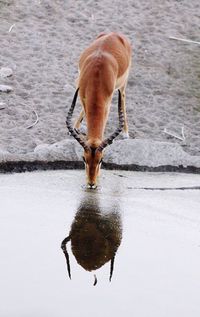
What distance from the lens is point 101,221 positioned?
6.10m

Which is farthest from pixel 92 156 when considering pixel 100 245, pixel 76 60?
pixel 76 60

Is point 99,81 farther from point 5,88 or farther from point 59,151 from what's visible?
point 5,88

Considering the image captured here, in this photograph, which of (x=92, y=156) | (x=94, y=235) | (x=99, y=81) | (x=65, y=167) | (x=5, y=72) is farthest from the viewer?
(x=5, y=72)

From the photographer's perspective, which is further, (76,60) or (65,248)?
(76,60)

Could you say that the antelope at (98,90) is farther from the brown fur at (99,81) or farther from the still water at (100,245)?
the still water at (100,245)

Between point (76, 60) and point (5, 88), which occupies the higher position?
point (5, 88)

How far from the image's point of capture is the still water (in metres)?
4.75

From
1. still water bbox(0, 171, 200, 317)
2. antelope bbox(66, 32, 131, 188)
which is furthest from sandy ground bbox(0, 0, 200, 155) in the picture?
still water bbox(0, 171, 200, 317)

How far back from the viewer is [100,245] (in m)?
5.66

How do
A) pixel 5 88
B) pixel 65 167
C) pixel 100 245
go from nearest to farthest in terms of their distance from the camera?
1. pixel 100 245
2. pixel 65 167
3. pixel 5 88

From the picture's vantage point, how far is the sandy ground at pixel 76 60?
8.27 metres

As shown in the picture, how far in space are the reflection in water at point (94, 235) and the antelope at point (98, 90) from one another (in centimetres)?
45

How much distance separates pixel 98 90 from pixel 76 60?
2464 mm

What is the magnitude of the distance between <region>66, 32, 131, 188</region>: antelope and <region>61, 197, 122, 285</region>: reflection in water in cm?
45
